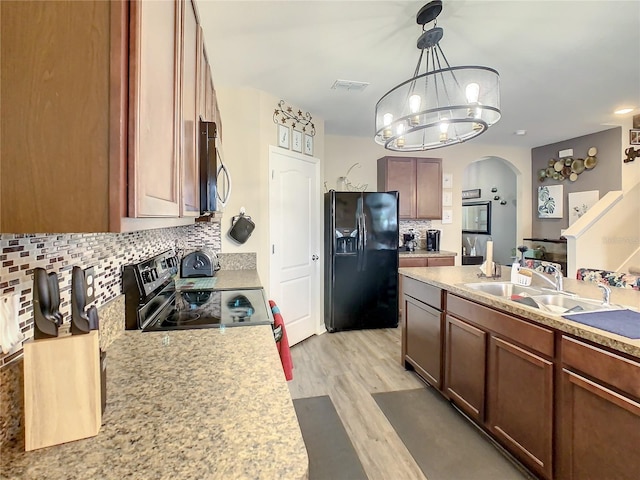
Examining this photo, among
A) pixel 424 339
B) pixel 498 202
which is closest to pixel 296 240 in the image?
pixel 424 339

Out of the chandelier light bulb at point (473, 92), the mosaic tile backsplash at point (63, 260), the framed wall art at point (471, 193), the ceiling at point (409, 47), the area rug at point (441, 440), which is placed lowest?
the area rug at point (441, 440)

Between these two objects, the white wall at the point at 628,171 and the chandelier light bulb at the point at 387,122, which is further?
the white wall at the point at 628,171

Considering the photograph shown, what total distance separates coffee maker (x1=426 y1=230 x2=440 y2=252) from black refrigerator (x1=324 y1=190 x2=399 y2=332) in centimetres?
117

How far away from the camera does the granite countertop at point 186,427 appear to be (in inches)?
23.0

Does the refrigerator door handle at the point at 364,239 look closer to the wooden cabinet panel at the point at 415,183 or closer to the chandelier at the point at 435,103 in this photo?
the wooden cabinet panel at the point at 415,183

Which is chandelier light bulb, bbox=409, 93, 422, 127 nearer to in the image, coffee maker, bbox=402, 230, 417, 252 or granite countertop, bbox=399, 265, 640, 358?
granite countertop, bbox=399, 265, 640, 358

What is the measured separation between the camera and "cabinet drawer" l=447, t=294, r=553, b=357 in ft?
5.09

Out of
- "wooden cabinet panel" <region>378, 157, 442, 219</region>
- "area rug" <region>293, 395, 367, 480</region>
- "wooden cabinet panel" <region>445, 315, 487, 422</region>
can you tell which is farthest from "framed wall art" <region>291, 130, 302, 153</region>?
"area rug" <region>293, 395, 367, 480</region>

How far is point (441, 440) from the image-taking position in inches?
79.1

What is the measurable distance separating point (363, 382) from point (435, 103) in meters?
2.20

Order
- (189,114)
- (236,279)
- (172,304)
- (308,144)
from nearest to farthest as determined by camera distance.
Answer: (189,114)
(172,304)
(236,279)
(308,144)

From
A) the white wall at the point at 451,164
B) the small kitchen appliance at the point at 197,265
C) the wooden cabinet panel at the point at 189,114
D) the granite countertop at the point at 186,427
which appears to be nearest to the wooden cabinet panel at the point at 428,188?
the white wall at the point at 451,164

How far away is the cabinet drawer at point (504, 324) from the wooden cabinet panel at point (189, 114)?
165 cm

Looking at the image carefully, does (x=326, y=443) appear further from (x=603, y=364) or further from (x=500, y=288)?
(x=500, y=288)
